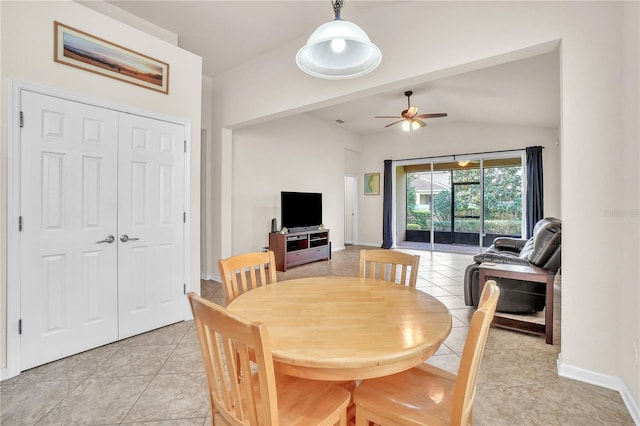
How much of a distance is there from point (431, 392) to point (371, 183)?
725 centimetres

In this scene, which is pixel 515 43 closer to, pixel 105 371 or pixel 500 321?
pixel 500 321

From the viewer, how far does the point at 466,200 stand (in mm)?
7234

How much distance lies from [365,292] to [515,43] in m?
2.15

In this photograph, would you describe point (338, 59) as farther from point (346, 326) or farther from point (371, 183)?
point (371, 183)

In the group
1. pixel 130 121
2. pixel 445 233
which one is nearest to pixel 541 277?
pixel 130 121

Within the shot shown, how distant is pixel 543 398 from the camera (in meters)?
1.79

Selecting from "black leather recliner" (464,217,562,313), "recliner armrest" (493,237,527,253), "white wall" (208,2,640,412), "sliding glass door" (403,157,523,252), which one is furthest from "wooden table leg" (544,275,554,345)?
"sliding glass door" (403,157,523,252)

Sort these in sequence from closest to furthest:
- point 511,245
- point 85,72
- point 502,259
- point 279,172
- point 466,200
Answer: point 85,72 < point 502,259 < point 511,245 < point 279,172 < point 466,200

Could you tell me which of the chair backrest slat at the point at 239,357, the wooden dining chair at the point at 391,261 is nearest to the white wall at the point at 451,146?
the wooden dining chair at the point at 391,261

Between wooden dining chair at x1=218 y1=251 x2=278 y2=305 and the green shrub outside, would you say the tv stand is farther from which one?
the green shrub outside

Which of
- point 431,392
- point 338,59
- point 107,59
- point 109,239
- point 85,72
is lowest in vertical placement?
point 431,392

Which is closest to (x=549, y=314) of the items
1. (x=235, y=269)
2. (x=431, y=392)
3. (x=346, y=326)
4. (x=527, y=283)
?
(x=527, y=283)

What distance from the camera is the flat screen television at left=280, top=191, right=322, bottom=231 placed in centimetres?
529

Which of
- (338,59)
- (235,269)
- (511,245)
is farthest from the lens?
(511,245)
